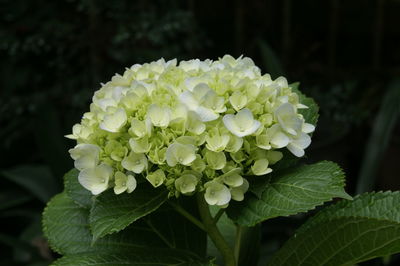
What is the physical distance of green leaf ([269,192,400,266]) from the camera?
1.68ft

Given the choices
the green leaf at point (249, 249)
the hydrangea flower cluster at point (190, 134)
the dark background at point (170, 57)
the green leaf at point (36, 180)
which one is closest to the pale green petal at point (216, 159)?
the hydrangea flower cluster at point (190, 134)

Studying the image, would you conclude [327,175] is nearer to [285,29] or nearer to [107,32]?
[107,32]

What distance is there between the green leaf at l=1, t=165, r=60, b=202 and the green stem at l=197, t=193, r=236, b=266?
1.11m

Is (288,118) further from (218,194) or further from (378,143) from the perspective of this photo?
(378,143)

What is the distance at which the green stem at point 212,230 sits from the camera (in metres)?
0.57

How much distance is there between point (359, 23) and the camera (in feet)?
7.88

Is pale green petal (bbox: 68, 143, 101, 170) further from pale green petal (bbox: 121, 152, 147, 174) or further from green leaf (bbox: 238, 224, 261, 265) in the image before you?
green leaf (bbox: 238, 224, 261, 265)

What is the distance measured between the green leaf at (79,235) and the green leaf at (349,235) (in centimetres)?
15

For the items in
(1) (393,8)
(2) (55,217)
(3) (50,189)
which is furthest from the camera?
(1) (393,8)

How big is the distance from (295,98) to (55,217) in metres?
0.32

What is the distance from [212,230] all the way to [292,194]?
0.11 meters

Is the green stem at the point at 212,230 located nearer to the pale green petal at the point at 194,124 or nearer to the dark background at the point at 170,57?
the pale green petal at the point at 194,124

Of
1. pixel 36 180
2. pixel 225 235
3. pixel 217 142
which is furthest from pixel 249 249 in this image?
pixel 36 180

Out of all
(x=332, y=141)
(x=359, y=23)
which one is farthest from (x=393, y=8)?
(x=332, y=141)
